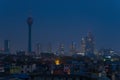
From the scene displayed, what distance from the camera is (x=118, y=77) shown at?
118 ft

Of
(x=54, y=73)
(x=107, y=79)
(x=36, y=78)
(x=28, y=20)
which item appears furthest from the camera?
(x=28, y=20)

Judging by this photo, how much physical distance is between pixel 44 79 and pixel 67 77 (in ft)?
6.83

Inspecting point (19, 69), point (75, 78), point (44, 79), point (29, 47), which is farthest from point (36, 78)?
point (29, 47)

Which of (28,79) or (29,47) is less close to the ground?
(29,47)

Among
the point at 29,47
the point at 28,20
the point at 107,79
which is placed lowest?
the point at 107,79

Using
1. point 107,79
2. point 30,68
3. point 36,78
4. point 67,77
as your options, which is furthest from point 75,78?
point 30,68

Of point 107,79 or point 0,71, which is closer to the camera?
point 107,79

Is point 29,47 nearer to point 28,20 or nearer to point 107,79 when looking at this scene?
point 28,20

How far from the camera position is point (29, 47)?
277ft

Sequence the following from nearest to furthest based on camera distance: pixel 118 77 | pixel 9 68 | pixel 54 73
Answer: pixel 118 77 → pixel 54 73 → pixel 9 68

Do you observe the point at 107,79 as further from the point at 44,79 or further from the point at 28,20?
the point at 28,20

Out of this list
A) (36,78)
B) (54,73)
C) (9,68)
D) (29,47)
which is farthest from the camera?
(29,47)

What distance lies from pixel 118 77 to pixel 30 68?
1400 centimetres

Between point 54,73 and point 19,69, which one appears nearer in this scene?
point 54,73
